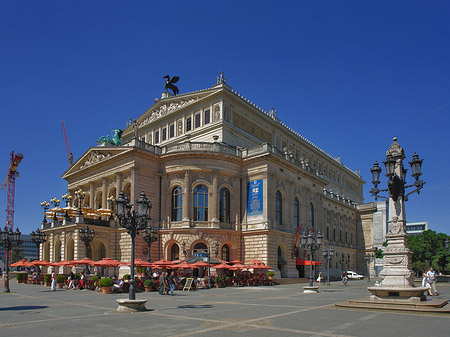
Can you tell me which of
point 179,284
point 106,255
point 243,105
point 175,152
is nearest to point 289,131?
point 243,105

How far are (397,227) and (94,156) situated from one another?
149 ft

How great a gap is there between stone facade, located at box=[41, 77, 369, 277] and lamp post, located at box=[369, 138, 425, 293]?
1180 inches

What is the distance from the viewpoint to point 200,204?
4947cm

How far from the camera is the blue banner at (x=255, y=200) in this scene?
163ft

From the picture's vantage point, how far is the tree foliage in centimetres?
5997

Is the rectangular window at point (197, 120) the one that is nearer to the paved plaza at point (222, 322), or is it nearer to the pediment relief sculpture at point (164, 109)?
the pediment relief sculpture at point (164, 109)

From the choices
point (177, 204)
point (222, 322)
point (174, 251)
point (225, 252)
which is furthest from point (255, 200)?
point (222, 322)

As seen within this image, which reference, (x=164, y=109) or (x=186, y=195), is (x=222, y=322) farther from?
(x=164, y=109)

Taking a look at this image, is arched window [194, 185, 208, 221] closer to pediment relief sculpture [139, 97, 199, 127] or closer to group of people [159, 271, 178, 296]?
pediment relief sculpture [139, 97, 199, 127]

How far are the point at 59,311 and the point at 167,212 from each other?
31.2 m

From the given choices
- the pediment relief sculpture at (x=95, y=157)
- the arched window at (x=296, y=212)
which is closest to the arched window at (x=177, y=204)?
the pediment relief sculpture at (x=95, y=157)

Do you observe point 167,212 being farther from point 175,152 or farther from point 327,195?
point 327,195

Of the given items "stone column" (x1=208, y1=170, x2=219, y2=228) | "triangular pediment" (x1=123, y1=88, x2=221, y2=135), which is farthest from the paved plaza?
"triangular pediment" (x1=123, y1=88, x2=221, y2=135)

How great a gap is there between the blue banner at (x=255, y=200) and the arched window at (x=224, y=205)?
7.69ft
